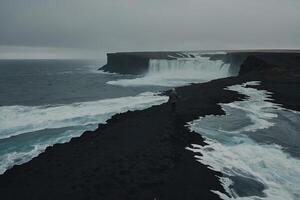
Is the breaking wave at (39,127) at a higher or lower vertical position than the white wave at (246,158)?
lower

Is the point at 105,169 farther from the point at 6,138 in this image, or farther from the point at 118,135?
the point at 6,138

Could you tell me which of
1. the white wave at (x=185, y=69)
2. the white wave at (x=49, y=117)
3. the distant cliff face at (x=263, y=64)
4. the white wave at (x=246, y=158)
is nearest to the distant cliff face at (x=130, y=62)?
the distant cliff face at (x=263, y=64)

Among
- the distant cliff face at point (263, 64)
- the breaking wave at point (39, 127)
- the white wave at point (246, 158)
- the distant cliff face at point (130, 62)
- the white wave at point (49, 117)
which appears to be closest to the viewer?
the white wave at point (246, 158)

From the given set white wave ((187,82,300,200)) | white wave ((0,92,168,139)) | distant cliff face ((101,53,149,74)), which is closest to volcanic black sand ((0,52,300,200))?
white wave ((187,82,300,200))

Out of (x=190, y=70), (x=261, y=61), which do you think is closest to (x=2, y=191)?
(x=261, y=61)

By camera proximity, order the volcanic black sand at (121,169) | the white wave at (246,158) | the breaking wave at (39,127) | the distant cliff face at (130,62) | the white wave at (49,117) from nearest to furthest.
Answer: the volcanic black sand at (121,169) → the white wave at (246,158) → the breaking wave at (39,127) → the white wave at (49,117) → the distant cliff face at (130,62)

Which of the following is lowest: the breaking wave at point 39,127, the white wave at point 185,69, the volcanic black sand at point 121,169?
the breaking wave at point 39,127

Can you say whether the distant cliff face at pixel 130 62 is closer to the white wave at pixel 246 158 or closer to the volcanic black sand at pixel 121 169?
the white wave at pixel 246 158

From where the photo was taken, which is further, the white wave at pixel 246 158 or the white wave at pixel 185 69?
the white wave at pixel 185 69
